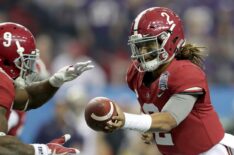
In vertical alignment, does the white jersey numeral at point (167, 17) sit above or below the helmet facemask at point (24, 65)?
above

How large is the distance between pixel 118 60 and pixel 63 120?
2.17m

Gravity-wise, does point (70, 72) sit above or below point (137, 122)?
above

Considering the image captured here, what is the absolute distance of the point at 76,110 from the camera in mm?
7660

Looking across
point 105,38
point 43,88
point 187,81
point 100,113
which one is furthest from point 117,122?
point 105,38

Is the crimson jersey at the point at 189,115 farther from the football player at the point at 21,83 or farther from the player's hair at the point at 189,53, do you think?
the football player at the point at 21,83

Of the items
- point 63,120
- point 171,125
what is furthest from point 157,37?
point 63,120

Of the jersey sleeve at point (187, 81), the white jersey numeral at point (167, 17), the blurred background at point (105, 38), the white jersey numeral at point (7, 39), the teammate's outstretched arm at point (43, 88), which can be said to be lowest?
the blurred background at point (105, 38)

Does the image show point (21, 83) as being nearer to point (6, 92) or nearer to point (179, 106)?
point (6, 92)

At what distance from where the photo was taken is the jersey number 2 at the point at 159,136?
4.56 meters

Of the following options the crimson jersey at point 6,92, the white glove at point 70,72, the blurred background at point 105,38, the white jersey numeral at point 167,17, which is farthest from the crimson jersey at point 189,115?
the blurred background at point 105,38

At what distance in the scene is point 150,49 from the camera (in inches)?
177

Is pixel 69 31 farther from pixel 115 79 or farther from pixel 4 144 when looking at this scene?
pixel 4 144

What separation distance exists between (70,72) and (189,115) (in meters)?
0.86

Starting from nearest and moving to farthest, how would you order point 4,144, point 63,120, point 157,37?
point 4,144, point 157,37, point 63,120
